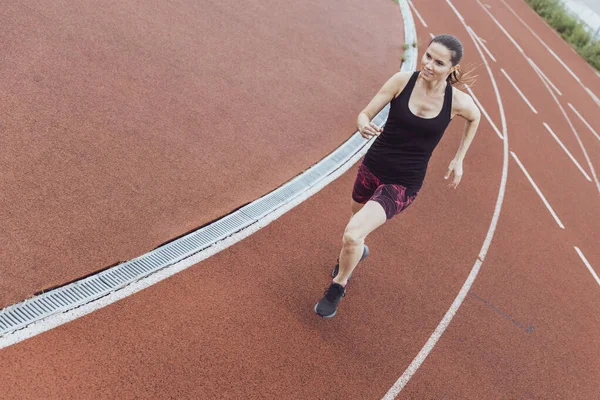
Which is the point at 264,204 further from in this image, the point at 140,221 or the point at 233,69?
the point at 233,69

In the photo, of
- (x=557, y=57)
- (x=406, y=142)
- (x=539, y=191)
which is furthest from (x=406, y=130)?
(x=557, y=57)

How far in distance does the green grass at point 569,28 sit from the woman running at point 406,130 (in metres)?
15.2

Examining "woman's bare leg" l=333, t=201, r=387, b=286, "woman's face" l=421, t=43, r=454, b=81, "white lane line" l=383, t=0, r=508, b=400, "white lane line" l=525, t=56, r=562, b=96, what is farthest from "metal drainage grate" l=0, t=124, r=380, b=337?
"white lane line" l=525, t=56, r=562, b=96

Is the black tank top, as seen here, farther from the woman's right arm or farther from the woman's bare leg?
the woman's bare leg

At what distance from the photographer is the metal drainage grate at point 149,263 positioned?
416cm

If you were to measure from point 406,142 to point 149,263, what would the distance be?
2474 millimetres

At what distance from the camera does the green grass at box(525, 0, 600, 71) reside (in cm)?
1712

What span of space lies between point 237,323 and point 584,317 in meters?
4.24

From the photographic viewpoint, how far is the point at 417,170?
4.49m

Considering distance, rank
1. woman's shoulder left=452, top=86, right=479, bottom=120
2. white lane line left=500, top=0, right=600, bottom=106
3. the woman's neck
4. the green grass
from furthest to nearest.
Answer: the green grass → white lane line left=500, top=0, right=600, bottom=106 → woman's shoulder left=452, top=86, right=479, bottom=120 → the woman's neck

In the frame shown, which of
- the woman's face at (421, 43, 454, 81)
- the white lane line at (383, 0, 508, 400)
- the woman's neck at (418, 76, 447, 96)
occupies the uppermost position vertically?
the woman's face at (421, 43, 454, 81)

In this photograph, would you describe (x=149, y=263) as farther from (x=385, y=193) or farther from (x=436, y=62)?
(x=436, y=62)

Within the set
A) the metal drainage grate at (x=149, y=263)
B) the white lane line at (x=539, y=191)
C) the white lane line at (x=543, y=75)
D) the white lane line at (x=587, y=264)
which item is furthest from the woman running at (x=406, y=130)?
the white lane line at (x=543, y=75)

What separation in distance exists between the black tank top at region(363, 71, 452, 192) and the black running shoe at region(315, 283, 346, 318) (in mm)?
1018
